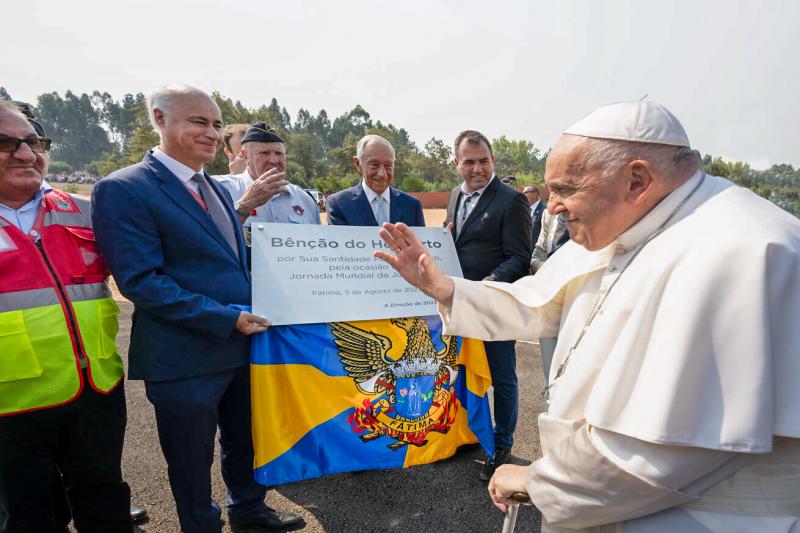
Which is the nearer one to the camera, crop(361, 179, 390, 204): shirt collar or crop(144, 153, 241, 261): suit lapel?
crop(144, 153, 241, 261): suit lapel

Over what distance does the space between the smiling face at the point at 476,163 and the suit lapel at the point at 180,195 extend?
2.01 metres

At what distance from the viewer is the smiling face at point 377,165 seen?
3363 millimetres

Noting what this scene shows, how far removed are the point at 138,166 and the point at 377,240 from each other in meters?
1.42

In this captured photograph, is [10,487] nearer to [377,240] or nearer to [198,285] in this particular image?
[198,285]

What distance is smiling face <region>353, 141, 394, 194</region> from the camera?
132 inches

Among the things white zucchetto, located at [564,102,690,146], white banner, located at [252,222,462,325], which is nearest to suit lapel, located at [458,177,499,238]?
white banner, located at [252,222,462,325]

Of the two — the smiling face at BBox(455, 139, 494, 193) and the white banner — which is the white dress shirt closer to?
the white banner

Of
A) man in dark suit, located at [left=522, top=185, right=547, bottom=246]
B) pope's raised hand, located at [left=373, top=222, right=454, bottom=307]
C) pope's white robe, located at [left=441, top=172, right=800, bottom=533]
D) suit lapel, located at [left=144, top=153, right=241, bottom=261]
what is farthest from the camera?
man in dark suit, located at [left=522, top=185, right=547, bottom=246]

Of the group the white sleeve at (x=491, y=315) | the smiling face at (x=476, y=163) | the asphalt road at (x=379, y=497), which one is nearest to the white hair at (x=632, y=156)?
the white sleeve at (x=491, y=315)

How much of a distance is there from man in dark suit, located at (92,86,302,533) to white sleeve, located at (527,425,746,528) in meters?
1.62

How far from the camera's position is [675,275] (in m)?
1.10

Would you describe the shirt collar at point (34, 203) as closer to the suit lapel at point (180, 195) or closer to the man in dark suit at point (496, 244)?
the suit lapel at point (180, 195)

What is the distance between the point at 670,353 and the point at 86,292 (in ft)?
7.80

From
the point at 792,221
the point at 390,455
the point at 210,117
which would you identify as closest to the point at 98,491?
the point at 390,455
